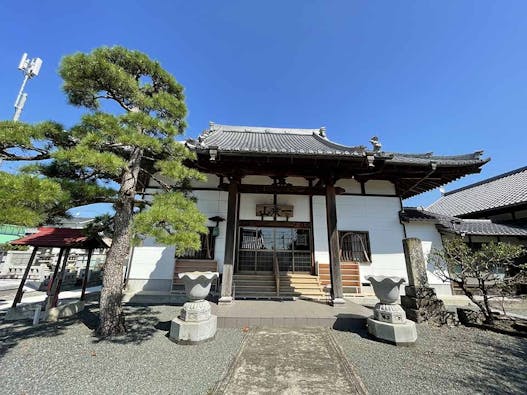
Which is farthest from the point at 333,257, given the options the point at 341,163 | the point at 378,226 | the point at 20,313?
the point at 20,313

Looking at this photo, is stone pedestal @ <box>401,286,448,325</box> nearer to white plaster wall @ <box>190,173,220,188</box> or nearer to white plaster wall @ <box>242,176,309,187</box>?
white plaster wall @ <box>242,176,309,187</box>

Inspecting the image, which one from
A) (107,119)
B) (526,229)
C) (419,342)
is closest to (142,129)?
(107,119)

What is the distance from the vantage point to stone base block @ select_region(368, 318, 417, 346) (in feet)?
13.6

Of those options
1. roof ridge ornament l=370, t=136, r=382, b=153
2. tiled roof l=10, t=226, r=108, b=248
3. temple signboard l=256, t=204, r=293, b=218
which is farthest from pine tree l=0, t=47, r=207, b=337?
roof ridge ornament l=370, t=136, r=382, b=153

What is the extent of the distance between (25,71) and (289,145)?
23.7 metres

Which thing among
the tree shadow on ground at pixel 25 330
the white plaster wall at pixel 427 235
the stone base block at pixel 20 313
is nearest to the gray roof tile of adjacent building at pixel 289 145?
the white plaster wall at pixel 427 235

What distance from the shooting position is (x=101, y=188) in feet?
13.6

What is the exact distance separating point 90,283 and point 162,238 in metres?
12.1

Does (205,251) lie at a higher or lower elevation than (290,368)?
higher

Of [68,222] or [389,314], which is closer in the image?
[389,314]

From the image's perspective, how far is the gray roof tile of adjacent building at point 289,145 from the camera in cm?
623

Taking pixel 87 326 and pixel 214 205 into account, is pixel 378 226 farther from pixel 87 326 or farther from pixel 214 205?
pixel 87 326

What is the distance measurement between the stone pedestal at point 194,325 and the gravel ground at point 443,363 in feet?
8.56

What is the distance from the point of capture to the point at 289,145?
32.7 ft
